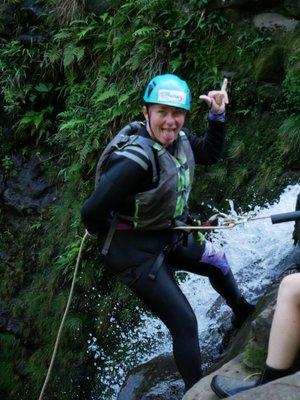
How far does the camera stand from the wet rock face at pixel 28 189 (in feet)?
30.5

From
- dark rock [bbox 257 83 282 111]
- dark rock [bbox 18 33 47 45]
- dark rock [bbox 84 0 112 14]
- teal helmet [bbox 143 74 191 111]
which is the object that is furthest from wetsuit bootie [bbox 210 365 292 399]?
dark rock [bbox 18 33 47 45]

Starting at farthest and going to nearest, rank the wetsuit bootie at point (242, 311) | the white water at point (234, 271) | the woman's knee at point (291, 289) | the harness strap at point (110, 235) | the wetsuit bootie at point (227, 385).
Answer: the white water at point (234, 271), the wetsuit bootie at point (242, 311), the harness strap at point (110, 235), the wetsuit bootie at point (227, 385), the woman's knee at point (291, 289)

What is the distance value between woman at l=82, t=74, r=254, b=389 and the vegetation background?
259 centimetres

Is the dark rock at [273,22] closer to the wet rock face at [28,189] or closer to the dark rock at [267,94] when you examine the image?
the dark rock at [267,94]

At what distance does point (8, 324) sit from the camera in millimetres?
8852

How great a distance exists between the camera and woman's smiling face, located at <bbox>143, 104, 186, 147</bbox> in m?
3.99

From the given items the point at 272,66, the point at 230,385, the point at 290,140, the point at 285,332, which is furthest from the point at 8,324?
the point at 285,332

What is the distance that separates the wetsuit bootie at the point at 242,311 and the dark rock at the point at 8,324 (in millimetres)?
4656

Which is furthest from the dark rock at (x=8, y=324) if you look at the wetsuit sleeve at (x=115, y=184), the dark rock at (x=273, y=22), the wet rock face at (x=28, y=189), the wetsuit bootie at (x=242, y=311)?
the dark rock at (x=273, y=22)

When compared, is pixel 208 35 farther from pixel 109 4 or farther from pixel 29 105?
pixel 29 105

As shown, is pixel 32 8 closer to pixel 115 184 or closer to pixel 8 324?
pixel 8 324

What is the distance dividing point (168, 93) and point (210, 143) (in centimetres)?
75

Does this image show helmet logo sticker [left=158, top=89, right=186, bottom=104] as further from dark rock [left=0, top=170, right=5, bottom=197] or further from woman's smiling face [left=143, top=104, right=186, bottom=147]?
dark rock [left=0, top=170, right=5, bottom=197]

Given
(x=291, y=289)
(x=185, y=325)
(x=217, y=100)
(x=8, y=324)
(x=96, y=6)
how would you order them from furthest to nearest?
(x=96, y=6) → (x=8, y=324) → (x=217, y=100) → (x=185, y=325) → (x=291, y=289)
